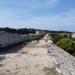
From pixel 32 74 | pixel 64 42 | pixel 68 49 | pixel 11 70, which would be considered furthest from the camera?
pixel 64 42

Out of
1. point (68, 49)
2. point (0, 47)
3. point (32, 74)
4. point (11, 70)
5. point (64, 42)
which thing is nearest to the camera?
point (32, 74)

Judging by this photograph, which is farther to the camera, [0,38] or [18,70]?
[0,38]

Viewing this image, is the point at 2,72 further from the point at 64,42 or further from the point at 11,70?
the point at 64,42

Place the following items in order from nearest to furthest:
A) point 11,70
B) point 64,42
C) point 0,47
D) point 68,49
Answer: point 11,70, point 0,47, point 68,49, point 64,42

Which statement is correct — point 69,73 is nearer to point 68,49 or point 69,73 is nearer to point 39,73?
point 39,73

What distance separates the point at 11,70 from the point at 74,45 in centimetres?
2065

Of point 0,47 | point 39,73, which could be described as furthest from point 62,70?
point 0,47

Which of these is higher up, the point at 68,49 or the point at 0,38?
the point at 0,38

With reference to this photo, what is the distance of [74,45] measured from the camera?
31.4 m

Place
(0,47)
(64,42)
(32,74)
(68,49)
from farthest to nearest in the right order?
1. (64,42)
2. (68,49)
3. (0,47)
4. (32,74)

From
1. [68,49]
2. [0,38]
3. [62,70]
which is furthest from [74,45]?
[62,70]

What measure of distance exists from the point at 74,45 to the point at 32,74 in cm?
2109

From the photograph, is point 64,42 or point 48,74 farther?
point 64,42

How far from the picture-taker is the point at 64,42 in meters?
33.6
